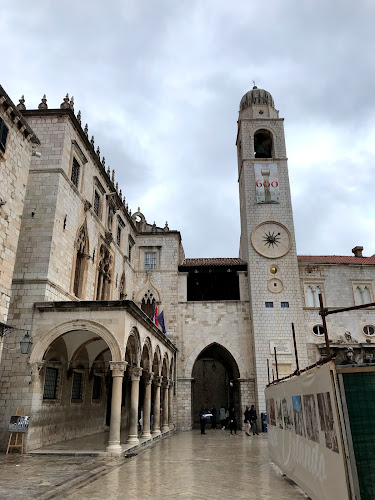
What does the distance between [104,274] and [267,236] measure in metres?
12.1

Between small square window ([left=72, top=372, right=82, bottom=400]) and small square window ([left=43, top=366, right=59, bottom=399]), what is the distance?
1.82m

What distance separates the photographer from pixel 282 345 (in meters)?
25.0

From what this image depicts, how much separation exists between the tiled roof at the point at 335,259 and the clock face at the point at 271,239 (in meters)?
2.01

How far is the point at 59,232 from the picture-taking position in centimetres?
1595

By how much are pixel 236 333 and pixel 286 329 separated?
326 cm

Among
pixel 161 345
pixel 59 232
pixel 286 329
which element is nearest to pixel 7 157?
pixel 59 232

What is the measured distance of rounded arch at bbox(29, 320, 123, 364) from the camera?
43.6 feet

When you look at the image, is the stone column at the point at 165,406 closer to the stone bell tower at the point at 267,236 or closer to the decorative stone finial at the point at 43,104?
the stone bell tower at the point at 267,236

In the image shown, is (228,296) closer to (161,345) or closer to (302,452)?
(161,345)

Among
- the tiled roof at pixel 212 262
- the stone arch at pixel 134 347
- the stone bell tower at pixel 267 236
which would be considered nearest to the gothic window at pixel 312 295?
the stone bell tower at pixel 267 236

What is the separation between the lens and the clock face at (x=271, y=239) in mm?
27312

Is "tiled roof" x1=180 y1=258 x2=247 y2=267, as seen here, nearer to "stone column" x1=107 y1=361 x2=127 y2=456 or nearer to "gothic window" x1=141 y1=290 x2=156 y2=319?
"gothic window" x1=141 y1=290 x2=156 y2=319

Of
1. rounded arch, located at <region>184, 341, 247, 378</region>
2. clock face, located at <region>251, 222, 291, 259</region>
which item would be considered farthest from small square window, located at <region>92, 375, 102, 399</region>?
clock face, located at <region>251, 222, 291, 259</region>

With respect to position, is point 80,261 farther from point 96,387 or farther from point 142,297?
point 142,297
